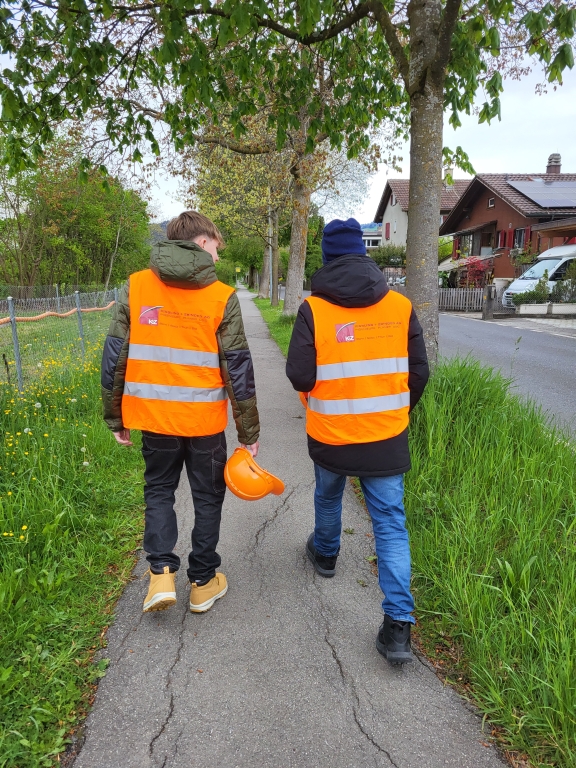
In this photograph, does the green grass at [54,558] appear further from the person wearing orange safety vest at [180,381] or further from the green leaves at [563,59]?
the green leaves at [563,59]

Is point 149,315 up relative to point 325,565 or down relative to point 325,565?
up

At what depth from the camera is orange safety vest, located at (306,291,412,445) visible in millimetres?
2441

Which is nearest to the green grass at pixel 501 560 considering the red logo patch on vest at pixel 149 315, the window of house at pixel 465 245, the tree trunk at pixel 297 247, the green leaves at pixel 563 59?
the red logo patch on vest at pixel 149 315

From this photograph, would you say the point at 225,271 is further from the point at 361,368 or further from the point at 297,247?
the point at 361,368

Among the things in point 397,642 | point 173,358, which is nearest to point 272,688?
point 397,642

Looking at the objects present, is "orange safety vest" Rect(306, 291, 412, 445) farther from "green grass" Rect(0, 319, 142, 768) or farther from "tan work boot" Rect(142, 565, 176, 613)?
"green grass" Rect(0, 319, 142, 768)

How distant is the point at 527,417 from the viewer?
14.8ft

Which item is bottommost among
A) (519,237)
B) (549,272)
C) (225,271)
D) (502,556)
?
(502,556)

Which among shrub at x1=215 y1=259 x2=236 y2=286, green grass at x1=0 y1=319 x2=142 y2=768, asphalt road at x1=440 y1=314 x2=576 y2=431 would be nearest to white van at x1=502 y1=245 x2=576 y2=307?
asphalt road at x1=440 y1=314 x2=576 y2=431

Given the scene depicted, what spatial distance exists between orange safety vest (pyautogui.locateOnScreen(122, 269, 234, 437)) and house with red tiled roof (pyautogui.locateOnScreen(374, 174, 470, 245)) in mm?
44162

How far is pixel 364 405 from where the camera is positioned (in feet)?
8.14

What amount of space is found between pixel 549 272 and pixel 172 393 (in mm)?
23957

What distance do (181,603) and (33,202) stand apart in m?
33.9

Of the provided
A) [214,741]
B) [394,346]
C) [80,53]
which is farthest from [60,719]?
[80,53]
